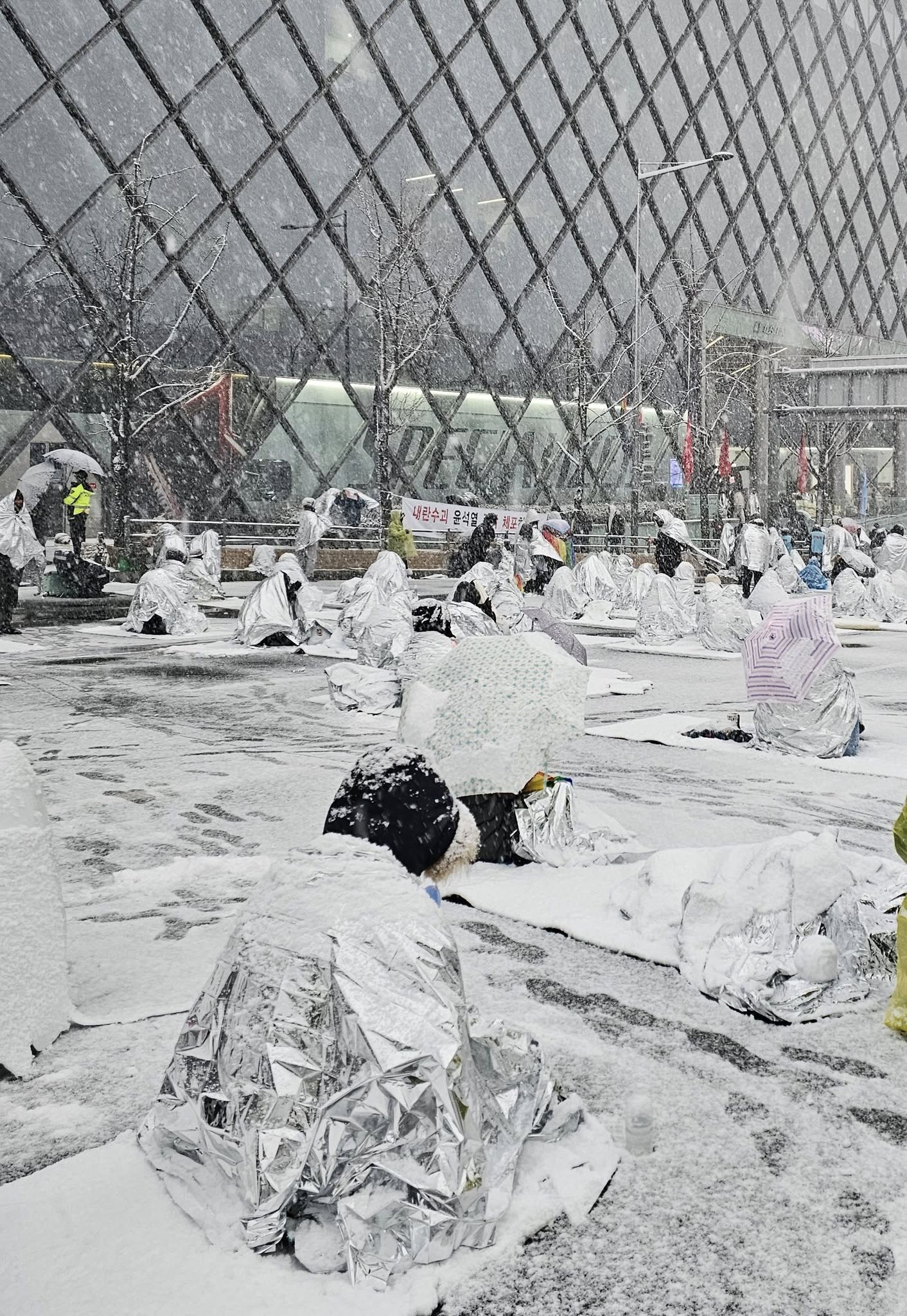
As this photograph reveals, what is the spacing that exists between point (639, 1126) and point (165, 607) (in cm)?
1246

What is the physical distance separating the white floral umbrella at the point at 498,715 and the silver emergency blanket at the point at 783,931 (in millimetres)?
1018

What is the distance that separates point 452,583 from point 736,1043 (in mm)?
20712

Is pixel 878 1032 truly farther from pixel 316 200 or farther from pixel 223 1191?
pixel 316 200

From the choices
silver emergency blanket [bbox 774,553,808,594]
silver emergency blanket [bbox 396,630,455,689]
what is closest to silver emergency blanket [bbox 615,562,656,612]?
silver emergency blanket [bbox 774,553,808,594]

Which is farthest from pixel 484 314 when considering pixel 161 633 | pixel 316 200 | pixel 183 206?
pixel 161 633

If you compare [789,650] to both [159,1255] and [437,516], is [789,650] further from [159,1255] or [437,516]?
[437,516]

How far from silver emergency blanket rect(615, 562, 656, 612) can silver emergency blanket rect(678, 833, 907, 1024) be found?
41.1 ft

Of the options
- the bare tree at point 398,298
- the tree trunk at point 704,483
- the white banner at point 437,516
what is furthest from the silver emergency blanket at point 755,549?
the tree trunk at point 704,483

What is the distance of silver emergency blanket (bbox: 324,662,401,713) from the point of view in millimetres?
8727

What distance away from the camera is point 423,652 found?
7.91 meters

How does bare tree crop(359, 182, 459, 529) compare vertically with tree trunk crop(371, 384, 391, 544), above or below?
above

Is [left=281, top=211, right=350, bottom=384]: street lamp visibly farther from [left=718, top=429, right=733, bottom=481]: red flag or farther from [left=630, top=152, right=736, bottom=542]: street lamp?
[left=718, top=429, right=733, bottom=481]: red flag

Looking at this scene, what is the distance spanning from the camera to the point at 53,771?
6605 millimetres

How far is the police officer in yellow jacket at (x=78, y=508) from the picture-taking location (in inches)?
817
